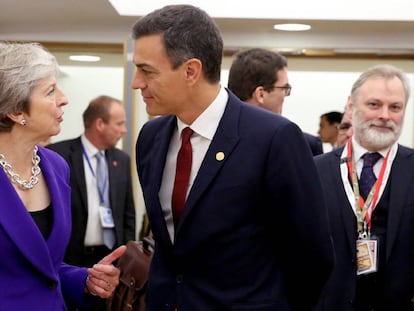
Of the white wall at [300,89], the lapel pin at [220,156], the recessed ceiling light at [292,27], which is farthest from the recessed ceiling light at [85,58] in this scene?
the lapel pin at [220,156]

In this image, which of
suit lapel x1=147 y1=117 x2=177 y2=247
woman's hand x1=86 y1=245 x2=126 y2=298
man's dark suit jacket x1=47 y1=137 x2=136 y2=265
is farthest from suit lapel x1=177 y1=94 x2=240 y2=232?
man's dark suit jacket x1=47 y1=137 x2=136 y2=265

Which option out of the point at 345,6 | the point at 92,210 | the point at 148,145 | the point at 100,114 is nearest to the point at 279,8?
the point at 345,6

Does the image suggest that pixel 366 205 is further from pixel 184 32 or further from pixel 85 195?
pixel 85 195

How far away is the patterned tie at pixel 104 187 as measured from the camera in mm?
5781

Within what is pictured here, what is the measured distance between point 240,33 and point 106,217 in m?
2.43

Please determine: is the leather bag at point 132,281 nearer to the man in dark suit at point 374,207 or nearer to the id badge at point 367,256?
the man in dark suit at point 374,207

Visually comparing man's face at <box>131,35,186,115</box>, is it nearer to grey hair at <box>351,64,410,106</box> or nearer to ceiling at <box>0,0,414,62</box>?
grey hair at <box>351,64,410,106</box>

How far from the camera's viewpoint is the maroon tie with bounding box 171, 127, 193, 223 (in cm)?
237

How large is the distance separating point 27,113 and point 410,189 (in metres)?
1.58

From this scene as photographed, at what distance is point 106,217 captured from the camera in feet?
18.9

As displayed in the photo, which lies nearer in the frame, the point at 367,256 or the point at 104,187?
the point at 367,256

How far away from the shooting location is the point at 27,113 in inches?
101

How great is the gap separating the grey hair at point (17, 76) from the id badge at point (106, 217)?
319cm

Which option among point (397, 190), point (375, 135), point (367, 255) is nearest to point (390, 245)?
point (367, 255)
